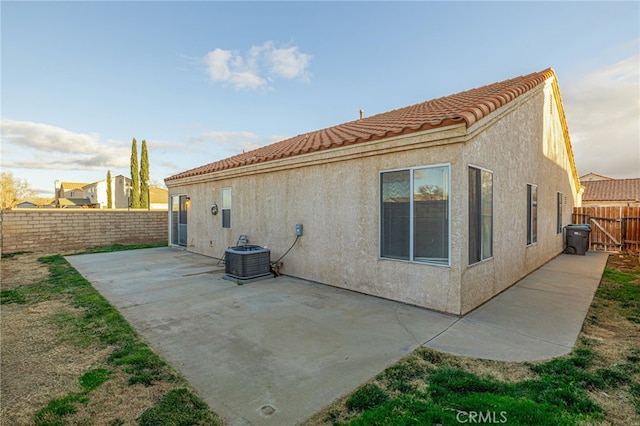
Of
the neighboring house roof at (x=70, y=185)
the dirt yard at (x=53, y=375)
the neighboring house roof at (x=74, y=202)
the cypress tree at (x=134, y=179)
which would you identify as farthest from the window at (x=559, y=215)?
the neighboring house roof at (x=70, y=185)

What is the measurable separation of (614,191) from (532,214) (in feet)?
106

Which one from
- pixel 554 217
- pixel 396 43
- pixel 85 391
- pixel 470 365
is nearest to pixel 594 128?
pixel 554 217

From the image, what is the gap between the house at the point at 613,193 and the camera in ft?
90.1

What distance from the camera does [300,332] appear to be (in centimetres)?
419

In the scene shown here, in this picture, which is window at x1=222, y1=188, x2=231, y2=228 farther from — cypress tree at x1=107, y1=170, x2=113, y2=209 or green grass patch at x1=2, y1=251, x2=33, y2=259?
cypress tree at x1=107, y1=170, x2=113, y2=209

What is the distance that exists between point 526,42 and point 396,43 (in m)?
4.32

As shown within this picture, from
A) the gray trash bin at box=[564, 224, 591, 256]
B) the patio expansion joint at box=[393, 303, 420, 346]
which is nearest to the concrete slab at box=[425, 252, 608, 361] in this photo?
the patio expansion joint at box=[393, 303, 420, 346]

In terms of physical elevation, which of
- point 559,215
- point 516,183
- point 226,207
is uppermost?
point 516,183

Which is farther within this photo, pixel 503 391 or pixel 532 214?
pixel 532 214

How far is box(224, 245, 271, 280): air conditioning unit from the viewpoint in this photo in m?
7.34

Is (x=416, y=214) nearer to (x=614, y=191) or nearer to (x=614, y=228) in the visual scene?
(x=614, y=228)

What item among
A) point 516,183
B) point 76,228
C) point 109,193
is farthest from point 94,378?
point 109,193
